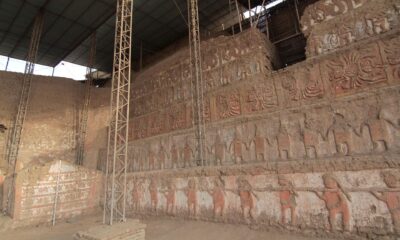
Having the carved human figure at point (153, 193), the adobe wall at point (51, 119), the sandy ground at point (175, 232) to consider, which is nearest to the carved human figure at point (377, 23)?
the sandy ground at point (175, 232)

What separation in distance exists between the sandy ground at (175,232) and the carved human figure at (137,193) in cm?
134

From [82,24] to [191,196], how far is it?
15164 millimetres

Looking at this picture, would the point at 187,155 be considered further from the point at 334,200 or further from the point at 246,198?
the point at 334,200

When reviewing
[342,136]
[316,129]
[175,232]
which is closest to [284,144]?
[316,129]

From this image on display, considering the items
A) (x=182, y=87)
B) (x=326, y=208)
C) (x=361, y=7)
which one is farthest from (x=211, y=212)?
(x=361, y=7)

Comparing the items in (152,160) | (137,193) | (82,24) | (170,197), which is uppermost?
(82,24)

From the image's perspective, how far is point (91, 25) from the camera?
17375mm

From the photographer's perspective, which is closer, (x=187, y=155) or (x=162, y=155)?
(x=187, y=155)

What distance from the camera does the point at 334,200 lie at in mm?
5770

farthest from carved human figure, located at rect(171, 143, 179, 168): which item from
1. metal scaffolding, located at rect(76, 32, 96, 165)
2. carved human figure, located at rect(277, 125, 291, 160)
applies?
metal scaffolding, located at rect(76, 32, 96, 165)

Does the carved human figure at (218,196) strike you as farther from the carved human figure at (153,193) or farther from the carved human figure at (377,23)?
the carved human figure at (377,23)

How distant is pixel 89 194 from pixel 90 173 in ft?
3.17

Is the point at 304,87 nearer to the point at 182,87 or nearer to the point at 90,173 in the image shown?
the point at 182,87

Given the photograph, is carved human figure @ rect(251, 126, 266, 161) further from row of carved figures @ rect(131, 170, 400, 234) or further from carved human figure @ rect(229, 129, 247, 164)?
row of carved figures @ rect(131, 170, 400, 234)
